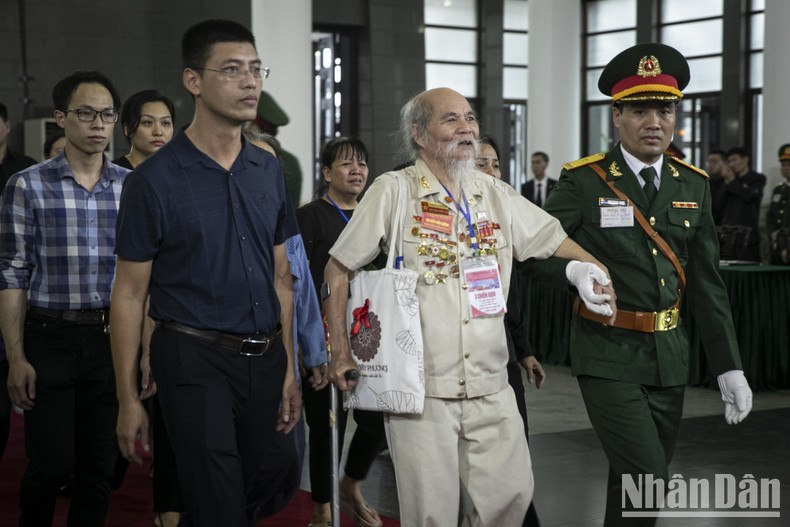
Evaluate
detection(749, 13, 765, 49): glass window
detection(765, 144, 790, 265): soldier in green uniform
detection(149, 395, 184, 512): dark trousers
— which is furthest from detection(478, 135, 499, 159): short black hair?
detection(749, 13, 765, 49): glass window

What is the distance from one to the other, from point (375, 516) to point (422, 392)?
1.64m

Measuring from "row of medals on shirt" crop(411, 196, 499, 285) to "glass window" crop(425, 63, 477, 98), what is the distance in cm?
1637

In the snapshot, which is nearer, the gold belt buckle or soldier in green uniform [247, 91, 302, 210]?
the gold belt buckle

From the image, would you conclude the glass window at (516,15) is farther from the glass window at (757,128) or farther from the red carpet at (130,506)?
the red carpet at (130,506)

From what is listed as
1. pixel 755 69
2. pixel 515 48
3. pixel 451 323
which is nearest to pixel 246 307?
pixel 451 323

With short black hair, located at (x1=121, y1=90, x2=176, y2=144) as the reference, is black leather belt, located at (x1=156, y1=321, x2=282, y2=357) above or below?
below

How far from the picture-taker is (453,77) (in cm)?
2017

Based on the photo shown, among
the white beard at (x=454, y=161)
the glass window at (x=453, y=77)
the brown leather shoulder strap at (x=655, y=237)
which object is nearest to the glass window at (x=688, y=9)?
the glass window at (x=453, y=77)

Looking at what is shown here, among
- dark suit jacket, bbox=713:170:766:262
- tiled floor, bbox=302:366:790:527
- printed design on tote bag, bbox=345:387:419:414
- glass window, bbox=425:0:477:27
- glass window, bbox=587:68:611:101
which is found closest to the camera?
printed design on tote bag, bbox=345:387:419:414

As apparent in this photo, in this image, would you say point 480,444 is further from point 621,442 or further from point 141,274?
point 141,274

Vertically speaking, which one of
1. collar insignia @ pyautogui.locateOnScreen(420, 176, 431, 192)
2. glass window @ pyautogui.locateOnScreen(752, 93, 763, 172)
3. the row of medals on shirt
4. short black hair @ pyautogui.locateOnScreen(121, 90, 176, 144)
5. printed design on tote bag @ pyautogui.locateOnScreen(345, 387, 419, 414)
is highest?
glass window @ pyautogui.locateOnScreen(752, 93, 763, 172)

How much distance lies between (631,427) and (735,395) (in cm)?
46

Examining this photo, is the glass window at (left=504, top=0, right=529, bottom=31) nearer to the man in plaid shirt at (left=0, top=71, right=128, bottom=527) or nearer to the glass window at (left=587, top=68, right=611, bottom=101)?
the glass window at (left=587, top=68, right=611, bottom=101)

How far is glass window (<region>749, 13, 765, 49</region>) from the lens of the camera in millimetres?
18047
